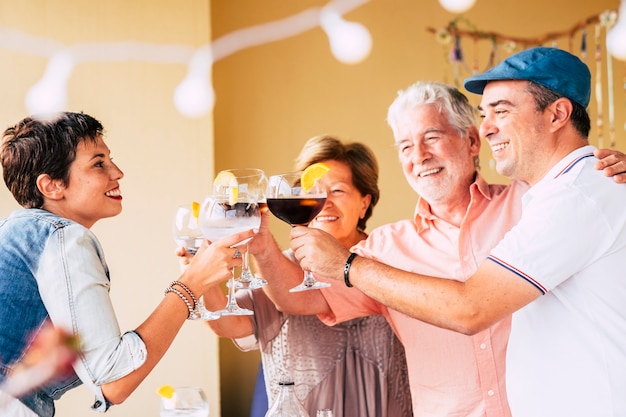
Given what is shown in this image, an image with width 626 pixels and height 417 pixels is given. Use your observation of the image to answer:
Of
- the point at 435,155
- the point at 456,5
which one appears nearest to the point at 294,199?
the point at 435,155

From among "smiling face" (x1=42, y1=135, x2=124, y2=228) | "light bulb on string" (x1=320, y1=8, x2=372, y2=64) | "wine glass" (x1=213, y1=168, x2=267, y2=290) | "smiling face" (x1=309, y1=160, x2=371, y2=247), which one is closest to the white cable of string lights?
"light bulb on string" (x1=320, y1=8, x2=372, y2=64)

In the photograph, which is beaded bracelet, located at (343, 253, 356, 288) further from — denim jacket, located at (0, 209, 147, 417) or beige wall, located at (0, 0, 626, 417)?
beige wall, located at (0, 0, 626, 417)

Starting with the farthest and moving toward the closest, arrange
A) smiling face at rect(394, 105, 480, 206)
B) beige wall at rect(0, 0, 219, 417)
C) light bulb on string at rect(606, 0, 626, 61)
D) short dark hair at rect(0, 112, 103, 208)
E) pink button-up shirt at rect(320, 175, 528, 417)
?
light bulb on string at rect(606, 0, 626, 61) → beige wall at rect(0, 0, 219, 417) → smiling face at rect(394, 105, 480, 206) → pink button-up shirt at rect(320, 175, 528, 417) → short dark hair at rect(0, 112, 103, 208)

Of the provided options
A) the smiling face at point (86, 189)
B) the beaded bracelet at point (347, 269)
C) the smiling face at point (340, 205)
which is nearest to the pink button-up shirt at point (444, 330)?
the smiling face at point (340, 205)

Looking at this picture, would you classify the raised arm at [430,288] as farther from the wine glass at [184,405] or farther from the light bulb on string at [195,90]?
the light bulb on string at [195,90]

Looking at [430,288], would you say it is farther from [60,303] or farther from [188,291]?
[60,303]

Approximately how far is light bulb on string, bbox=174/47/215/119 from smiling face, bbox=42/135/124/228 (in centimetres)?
A: 182

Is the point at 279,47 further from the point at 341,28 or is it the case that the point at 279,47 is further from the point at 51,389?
the point at 51,389

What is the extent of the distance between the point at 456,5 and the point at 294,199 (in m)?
2.91

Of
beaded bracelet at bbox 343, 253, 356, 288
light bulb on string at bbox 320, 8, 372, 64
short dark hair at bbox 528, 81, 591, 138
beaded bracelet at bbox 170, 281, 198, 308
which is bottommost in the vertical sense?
beaded bracelet at bbox 170, 281, 198, 308

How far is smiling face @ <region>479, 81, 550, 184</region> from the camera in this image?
170cm

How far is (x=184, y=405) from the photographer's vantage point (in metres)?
1.75

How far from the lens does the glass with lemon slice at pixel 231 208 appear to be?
1628 mm

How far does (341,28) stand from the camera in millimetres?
4254
